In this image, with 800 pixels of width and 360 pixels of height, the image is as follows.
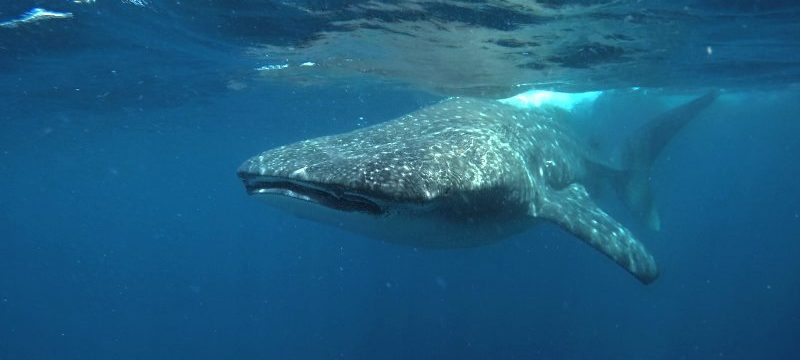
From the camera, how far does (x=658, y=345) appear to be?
1294 inches

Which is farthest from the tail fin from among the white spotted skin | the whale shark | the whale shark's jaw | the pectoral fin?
the whale shark's jaw

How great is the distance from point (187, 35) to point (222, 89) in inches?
284

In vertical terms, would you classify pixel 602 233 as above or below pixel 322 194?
below

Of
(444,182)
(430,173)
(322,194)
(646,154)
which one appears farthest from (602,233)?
(646,154)

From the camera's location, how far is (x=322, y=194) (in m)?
4.20

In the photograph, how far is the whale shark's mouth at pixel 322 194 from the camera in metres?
4.10

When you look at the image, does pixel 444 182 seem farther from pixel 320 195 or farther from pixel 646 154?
pixel 646 154

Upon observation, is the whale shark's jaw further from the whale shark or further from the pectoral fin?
the pectoral fin

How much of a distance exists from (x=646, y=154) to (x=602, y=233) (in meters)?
7.55

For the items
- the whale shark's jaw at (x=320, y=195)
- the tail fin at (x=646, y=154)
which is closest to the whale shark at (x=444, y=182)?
the whale shark's jaw at (x=320, y=195)

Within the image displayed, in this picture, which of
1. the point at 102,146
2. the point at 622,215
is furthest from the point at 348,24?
the point at 102,146

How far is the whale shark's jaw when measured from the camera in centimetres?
408

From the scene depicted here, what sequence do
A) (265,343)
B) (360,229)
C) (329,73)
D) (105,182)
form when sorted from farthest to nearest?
(105,182)
(265,343)
(329,73)
(360,229)

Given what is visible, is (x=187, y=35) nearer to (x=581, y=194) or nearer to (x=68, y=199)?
(x=581, y=194)
